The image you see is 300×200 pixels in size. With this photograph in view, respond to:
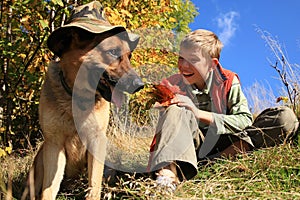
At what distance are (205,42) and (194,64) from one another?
0.23 meters

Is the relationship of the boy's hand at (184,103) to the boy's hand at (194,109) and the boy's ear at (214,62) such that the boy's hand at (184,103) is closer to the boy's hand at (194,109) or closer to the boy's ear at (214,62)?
the boy's hand at (194,109)

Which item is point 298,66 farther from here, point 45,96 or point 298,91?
point 45,96

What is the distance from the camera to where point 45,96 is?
3.12 m

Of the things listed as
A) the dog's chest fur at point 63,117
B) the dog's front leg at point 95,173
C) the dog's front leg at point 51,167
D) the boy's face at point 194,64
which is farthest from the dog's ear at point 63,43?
the boy's face at point 194,64

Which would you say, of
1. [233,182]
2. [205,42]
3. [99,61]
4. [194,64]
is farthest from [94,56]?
[233,182]

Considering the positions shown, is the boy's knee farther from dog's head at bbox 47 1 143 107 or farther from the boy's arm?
dog's head at bbox 47 1 143 107

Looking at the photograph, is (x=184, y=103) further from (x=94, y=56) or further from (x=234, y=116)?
(x=94, y=56)

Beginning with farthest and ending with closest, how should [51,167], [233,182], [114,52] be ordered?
[51,167] → [114,52] → [233,182]

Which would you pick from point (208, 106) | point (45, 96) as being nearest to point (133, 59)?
point (208, 106)

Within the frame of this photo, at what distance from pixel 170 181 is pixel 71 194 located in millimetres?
1054

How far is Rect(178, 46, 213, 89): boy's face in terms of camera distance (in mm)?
3467

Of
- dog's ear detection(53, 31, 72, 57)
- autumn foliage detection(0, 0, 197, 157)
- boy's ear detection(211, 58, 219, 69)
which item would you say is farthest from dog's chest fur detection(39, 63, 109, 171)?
autumn foliage detection(0, 0, 197, 157)

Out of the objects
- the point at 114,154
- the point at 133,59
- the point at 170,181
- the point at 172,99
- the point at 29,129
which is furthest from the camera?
the point at 29,129

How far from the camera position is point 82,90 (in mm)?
3033
